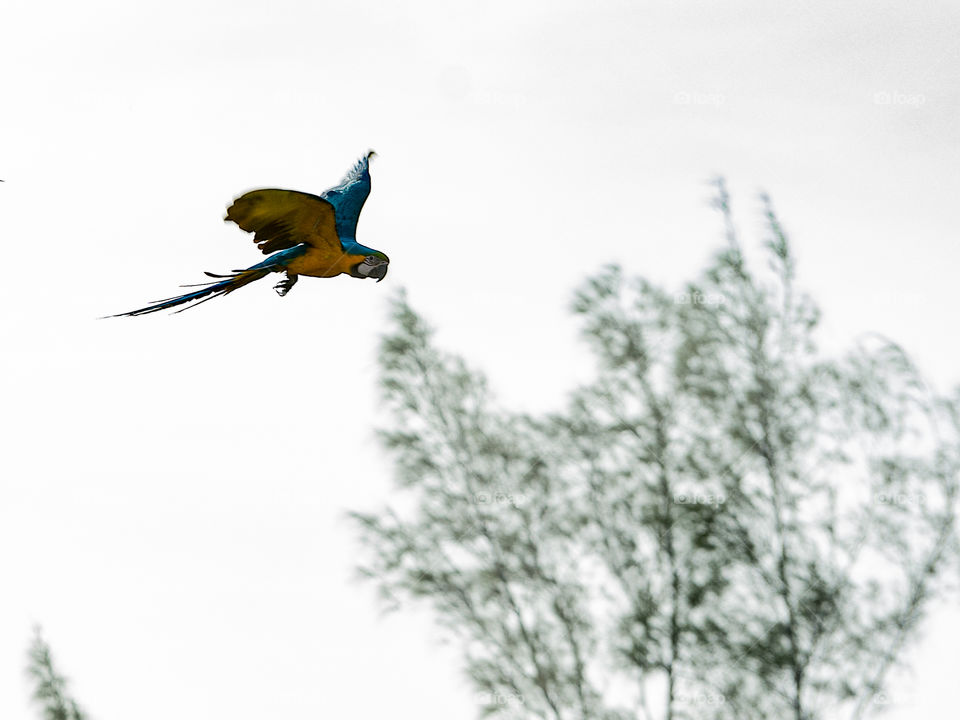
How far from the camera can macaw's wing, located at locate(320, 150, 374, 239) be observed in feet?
8.96

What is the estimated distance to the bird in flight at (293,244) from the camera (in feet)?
7.36

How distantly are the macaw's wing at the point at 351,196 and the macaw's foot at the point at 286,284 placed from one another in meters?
0.17

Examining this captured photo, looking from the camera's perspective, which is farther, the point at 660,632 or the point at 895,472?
the point at 895,472

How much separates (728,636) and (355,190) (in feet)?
36.6

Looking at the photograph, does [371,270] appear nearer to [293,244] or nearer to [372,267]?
[372,267]

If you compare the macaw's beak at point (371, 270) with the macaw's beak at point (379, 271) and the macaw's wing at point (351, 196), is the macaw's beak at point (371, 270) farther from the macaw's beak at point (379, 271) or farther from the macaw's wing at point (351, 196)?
the macaw's wing at point (351, 196)

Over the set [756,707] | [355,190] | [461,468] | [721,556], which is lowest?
[355,190]

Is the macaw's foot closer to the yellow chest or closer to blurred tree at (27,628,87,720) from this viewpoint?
the yellow chest

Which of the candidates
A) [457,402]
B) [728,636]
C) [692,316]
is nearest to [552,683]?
[728,636]

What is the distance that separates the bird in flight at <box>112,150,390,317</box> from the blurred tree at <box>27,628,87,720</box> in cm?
694

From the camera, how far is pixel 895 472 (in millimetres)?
14062

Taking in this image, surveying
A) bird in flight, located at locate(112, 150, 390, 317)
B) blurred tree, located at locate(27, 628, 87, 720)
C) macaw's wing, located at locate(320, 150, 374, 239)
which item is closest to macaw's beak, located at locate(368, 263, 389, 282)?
bird in flight, located at locate(112, 150, 390, 317)

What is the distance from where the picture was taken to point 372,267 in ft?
8.41

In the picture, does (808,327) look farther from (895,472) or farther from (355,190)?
(355,190)
